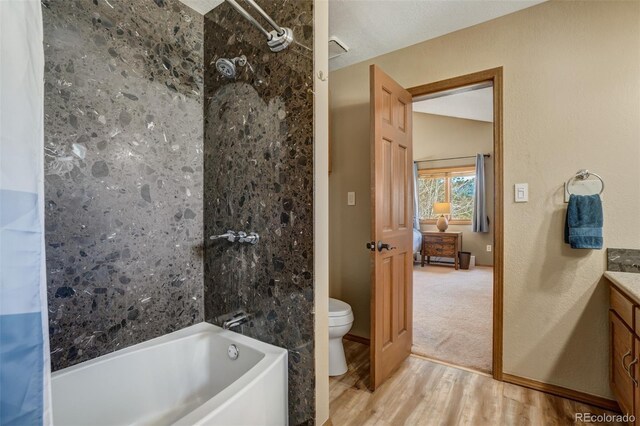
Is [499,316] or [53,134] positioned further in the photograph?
[499,316]

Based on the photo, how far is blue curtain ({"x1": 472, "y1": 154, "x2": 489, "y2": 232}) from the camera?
5684mm

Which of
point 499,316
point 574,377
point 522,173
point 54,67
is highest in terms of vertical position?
point 54,67

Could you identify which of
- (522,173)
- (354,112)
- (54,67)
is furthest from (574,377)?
(54,67)

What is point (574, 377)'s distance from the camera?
68.7 inches

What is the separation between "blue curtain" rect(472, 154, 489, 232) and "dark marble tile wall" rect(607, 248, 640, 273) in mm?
4329

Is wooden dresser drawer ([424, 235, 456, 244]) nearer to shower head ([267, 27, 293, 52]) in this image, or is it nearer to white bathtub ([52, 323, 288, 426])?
white bathtub ([52, 323, 288, 426])

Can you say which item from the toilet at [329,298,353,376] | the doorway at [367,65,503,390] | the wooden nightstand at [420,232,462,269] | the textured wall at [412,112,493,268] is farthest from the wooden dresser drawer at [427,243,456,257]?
the toilet at [329,298,353,376]

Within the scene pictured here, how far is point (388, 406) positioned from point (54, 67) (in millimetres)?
2386

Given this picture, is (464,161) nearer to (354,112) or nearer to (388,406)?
(354,112)

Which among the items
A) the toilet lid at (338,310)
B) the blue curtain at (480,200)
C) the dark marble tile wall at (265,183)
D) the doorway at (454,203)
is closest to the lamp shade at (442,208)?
the doorway at (454,203)

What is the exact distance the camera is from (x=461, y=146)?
591cm

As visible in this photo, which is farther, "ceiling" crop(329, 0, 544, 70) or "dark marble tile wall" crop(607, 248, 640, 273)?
"ceiling" crop(329, 0, 544, 70)

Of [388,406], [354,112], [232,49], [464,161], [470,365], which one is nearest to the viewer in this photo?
[232,49]

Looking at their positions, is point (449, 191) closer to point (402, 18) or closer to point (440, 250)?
point (440, 250)
